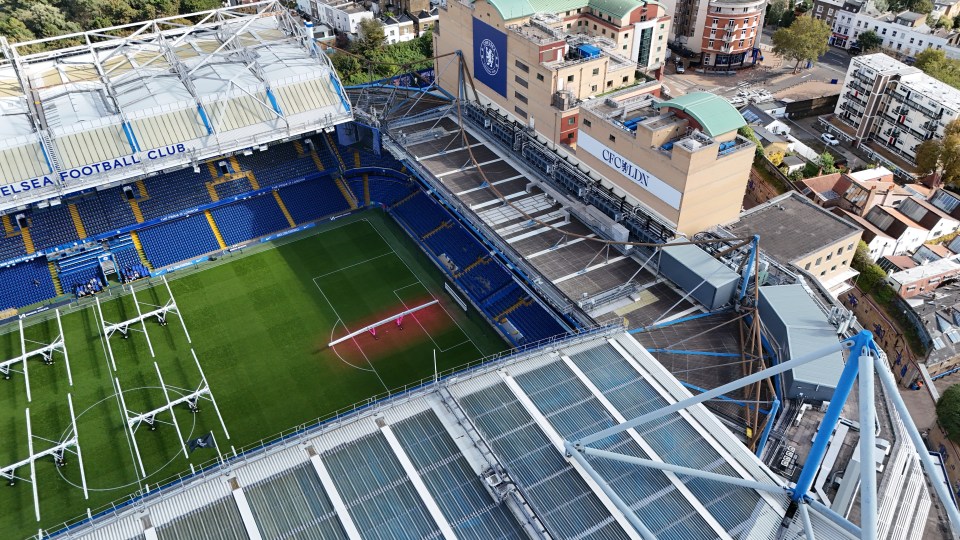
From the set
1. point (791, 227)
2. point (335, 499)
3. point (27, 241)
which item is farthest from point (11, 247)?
point (791, 227)

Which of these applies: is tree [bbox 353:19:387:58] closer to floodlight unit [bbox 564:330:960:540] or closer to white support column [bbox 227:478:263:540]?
white support column [bbox 227:478:263:540]

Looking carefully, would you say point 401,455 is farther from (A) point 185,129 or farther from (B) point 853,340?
(A) point 185,129

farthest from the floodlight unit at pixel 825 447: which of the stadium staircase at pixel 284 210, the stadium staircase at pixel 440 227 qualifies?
the stadium staircase at pixel 284 210

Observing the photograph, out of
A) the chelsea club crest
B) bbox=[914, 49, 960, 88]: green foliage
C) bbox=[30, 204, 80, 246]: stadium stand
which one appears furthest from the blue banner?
bbox=[914, 49, 960, 88]: green foliage

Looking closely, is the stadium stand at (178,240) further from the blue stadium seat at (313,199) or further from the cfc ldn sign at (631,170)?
the cfc ldn sign at (631,170)

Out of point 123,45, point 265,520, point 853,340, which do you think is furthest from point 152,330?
point 853,340
